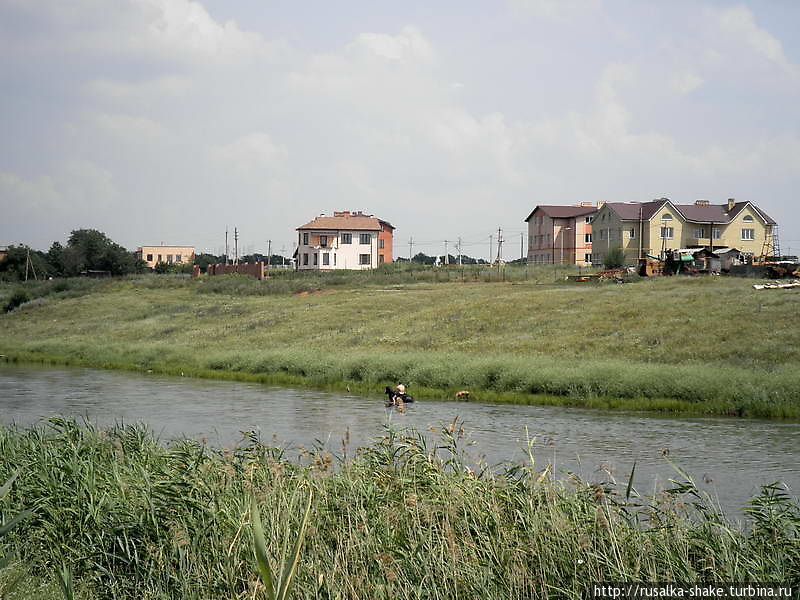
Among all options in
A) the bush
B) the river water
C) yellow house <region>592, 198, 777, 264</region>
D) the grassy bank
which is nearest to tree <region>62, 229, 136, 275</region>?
the bush

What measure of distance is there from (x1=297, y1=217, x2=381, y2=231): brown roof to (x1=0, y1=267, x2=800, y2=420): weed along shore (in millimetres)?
31509

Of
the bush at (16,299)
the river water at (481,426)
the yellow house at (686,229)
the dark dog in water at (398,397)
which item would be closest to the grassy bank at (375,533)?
the river water at (481,426)

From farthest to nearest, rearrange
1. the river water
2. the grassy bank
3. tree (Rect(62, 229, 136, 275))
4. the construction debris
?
tree (Rect(62, 229, 136, 275))
the construction debris
the river water
the grassy bank

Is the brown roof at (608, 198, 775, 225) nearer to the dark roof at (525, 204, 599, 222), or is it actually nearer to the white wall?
the dark roof at (525, 204, 599, 222)

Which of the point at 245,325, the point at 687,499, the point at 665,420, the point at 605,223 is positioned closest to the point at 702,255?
the point at 605,223

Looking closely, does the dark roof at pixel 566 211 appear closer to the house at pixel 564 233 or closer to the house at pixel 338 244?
the house at pixel 564 233

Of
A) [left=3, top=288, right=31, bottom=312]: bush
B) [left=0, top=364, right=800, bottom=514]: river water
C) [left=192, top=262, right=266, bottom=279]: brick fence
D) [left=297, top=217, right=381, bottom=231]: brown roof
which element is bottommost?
[left=0, top=364, right=800, bottom=514]: river water

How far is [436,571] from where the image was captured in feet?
27.2

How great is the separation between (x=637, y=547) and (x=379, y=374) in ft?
79.3

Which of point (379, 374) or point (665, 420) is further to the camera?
point (379, 374)

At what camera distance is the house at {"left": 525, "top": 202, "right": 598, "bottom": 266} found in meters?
97.5

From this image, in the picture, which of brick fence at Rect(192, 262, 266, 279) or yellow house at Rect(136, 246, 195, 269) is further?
yellow house at Rect(136, 246, 195, 269)

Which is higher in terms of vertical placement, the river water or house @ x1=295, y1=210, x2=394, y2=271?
house @ x1=295, y1=210, x2=394, y2=271

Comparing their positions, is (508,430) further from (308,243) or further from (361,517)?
(308,243)
